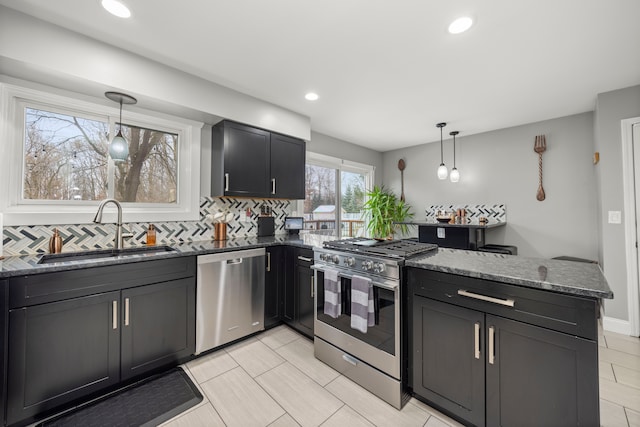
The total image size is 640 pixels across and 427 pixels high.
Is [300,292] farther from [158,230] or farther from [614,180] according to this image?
[614,180]

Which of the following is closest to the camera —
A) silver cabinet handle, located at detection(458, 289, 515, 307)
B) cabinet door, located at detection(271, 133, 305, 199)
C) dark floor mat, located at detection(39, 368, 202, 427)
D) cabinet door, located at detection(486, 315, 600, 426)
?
cabinet door, located at detection(486, 315, 600, 426)

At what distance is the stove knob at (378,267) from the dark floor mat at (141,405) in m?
1.49

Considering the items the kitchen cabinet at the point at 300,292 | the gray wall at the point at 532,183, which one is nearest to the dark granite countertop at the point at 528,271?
the kitchen cabinet at the point at 300,292

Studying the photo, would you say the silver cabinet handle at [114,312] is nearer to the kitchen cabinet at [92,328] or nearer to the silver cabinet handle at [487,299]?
the kitchen cabinet at [92,328]

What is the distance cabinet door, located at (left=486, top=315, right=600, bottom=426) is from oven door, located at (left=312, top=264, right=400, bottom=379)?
0.52 meters

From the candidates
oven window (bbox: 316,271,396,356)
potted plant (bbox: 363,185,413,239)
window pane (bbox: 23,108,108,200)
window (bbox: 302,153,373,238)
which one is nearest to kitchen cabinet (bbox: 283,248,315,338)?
oven window (bbox: 316,271,396,356)

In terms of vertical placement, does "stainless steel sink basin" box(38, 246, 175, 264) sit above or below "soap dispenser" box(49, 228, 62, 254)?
below

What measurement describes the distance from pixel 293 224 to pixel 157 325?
1893mm

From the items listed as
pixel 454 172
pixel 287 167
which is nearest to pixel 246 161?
pixel 287 167

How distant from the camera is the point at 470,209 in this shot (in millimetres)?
4367

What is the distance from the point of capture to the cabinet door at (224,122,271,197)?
8.95 ft

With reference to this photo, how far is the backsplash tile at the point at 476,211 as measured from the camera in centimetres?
404

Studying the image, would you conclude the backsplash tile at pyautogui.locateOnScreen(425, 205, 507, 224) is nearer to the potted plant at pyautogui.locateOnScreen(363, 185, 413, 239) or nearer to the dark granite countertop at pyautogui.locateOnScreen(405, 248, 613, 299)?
the potted plant at pyautogui.locateOnScreen(363, 185, 413, 239)

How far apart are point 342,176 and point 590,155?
11.3ft
